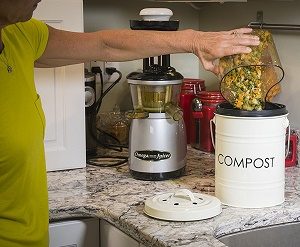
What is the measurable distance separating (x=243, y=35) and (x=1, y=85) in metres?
0.56

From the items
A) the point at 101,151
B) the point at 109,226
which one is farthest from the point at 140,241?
the point at 101,151

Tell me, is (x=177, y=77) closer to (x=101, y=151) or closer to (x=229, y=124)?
(x=229, y=124)

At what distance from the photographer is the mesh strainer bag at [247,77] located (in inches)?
59.6

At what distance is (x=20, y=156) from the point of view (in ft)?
4.58

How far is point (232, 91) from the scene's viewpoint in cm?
155

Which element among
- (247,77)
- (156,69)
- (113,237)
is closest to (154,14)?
(156,69)

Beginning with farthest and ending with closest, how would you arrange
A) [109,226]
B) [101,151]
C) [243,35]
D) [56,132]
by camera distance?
[101,151] → [56,132] → [109,226] → [243,35]

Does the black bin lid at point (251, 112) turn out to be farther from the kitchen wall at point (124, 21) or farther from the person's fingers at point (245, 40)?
the kitchen wall at point (124, 21)

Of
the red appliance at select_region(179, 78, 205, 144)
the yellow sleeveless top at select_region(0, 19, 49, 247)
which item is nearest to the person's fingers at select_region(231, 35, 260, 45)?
the yellow sleeveless top at select_region(0, 19, 49, 247)

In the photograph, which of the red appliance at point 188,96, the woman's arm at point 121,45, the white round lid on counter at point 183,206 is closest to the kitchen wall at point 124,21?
the red appliance at point 188,96

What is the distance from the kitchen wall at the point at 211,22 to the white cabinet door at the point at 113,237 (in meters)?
0.71

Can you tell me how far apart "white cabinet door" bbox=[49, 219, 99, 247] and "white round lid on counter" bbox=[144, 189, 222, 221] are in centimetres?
21

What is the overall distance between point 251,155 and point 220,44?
273mm

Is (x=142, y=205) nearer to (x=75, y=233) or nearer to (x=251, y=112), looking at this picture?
(x=75, y=233)
